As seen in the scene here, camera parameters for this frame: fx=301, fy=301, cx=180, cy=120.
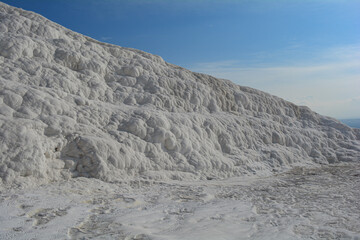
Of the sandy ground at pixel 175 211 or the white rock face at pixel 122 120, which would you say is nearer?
the sandy ground at pixel 175 211

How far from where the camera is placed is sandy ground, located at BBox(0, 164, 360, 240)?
172 inches

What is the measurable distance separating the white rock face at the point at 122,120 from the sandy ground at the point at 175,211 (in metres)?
0.81

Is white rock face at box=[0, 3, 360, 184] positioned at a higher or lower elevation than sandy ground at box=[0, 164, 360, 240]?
higher

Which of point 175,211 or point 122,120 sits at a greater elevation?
point 122,120

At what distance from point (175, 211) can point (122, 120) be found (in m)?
4.43

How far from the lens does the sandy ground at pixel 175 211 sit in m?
4.38

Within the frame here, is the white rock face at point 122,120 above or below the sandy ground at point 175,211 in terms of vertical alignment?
above

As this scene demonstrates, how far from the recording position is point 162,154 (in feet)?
29.7

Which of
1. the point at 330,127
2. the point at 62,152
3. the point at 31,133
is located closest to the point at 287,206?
the point at 62,152

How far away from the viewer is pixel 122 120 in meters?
9.23

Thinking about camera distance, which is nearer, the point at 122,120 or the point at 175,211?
the point at 175,211

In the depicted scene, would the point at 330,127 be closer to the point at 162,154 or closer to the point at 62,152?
the point at 162,154

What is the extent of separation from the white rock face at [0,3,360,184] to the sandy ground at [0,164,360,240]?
2.66 feet

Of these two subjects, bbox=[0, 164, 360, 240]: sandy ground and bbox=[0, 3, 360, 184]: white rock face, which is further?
bbox=[0, 3, 360, 184]: white rock face
